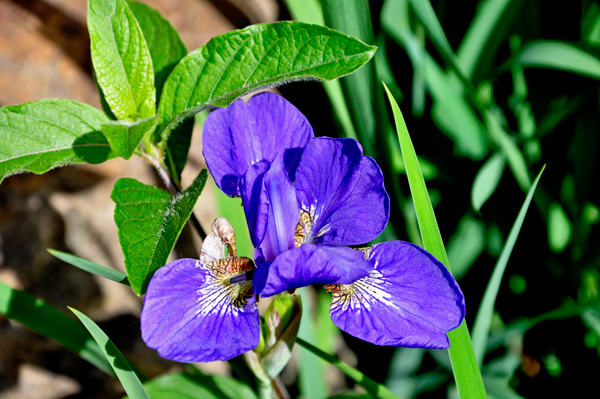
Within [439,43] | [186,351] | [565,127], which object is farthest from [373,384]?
[565,127]

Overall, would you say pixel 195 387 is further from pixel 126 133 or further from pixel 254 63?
pixel 254 63

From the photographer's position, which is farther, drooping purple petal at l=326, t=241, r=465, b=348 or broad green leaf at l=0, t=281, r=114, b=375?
broad green leaf at l=0, t=281, r=114, b=375

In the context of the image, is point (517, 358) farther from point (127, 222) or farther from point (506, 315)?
point (127, 222)

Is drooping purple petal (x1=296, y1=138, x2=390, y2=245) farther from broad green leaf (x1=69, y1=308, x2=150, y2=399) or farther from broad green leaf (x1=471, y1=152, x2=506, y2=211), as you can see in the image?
broad green leaf (x1=471, y1=152, x2=506, y2=211)

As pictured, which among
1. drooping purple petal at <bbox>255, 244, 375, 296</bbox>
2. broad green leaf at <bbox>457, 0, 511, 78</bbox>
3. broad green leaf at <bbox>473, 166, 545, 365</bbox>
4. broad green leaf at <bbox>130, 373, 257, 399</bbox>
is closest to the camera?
drooping purple petal at <bbox>255, 244, 375, 296</bbox>

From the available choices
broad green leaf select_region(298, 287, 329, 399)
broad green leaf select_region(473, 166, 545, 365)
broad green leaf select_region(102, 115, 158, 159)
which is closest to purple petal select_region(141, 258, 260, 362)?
broad green leaf select_region(102, 115, 158, 159)

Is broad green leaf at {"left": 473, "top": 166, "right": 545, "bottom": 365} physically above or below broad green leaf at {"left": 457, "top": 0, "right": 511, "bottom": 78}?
below

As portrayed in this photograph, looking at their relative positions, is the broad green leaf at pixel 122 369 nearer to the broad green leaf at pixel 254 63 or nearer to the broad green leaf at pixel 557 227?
the broad green leaf at pixel 254 63
